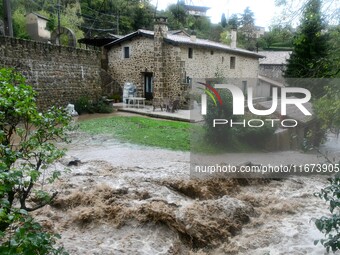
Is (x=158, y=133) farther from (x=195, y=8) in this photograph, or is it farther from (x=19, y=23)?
(x=19, y=23)

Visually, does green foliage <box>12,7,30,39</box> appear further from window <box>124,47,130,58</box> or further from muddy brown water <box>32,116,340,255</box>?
muddy brown water <box>32,116,340,255</box>

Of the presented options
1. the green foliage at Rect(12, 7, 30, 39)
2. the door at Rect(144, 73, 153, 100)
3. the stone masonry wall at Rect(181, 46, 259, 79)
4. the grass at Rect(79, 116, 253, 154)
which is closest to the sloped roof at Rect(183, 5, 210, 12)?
the grass at Rect(79, 116, 253, 154)

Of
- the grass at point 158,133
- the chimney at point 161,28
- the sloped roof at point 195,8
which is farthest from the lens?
the chimney at point 161,28

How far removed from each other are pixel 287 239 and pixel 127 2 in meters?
4.38

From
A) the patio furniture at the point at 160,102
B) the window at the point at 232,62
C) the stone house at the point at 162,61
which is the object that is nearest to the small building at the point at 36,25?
the stone house at the point at 162,61

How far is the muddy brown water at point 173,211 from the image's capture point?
5297 mm

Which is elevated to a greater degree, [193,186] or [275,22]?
[275,22]

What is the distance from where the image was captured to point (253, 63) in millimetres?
23891

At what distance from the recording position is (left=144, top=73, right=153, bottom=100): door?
59.6 ft

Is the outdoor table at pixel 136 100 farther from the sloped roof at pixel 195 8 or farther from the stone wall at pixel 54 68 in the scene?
the sloped roof at pixel 195 8

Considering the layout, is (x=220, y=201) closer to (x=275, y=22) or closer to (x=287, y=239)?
(x=287, y=239)

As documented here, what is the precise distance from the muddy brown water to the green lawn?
5.34 feet

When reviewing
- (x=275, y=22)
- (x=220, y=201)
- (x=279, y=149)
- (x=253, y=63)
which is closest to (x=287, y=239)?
(x=220, y=201)

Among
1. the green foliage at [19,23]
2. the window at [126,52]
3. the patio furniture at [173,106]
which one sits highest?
the green foliage at [19,23]
